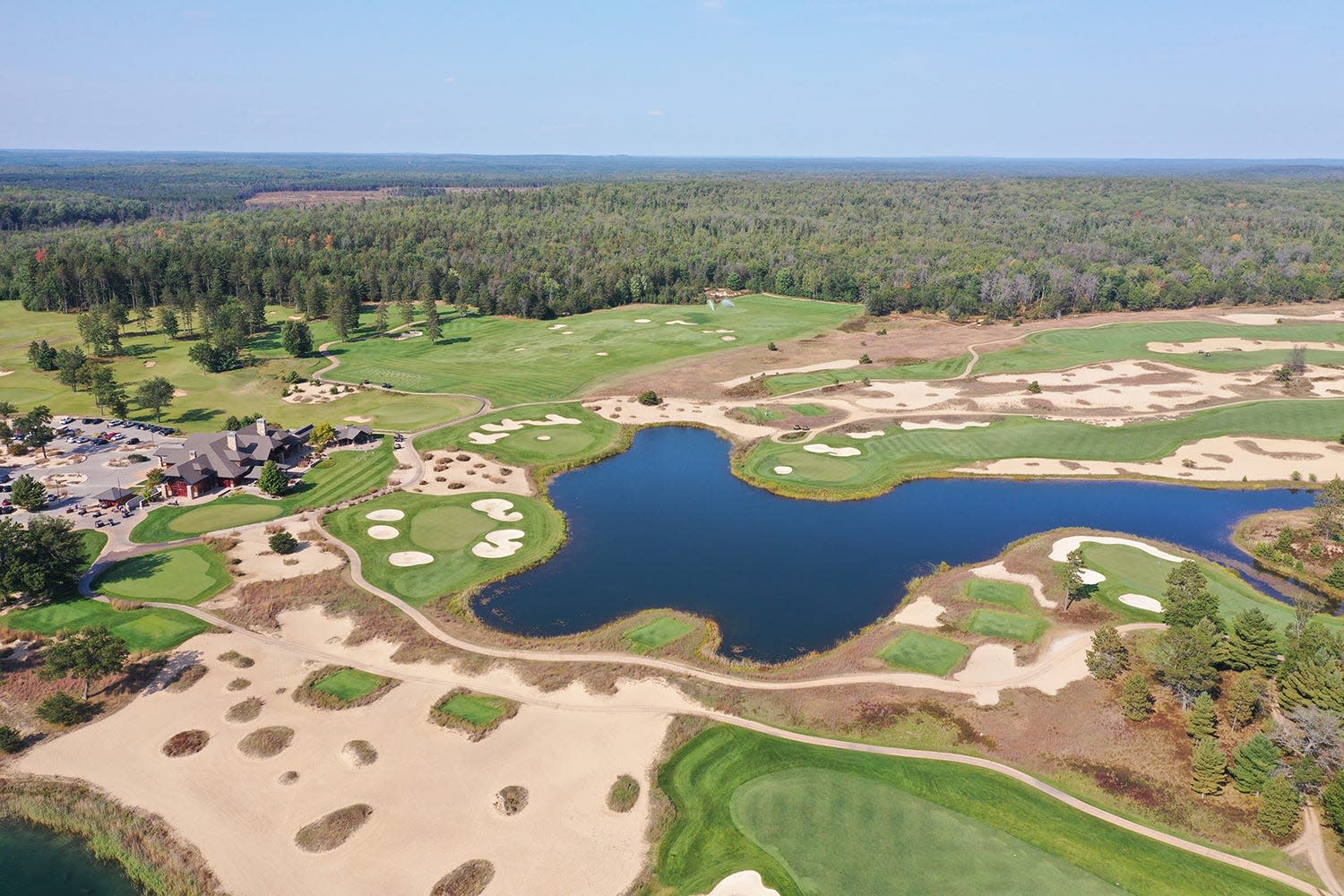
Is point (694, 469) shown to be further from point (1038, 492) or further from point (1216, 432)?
point (1216, 432)

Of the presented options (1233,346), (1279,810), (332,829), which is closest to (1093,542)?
(1279,810)

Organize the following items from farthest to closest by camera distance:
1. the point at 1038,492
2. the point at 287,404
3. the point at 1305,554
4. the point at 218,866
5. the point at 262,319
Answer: the point at 262,319 → the point at 287,404 → the point at 1038,492 → the point at 1305,554 → the point at 218,866

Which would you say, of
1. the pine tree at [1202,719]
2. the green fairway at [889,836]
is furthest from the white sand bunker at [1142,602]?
the green fairway at [889,836]

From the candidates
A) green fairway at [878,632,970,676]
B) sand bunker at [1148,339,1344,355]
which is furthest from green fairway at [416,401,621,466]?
sand bunker at [1148,339,1344,355]

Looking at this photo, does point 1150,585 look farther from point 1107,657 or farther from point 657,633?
point 657,633

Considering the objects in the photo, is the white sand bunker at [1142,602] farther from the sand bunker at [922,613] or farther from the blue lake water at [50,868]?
the blue lake water at [50,868]

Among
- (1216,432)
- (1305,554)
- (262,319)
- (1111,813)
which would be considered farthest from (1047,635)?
(262,319)
